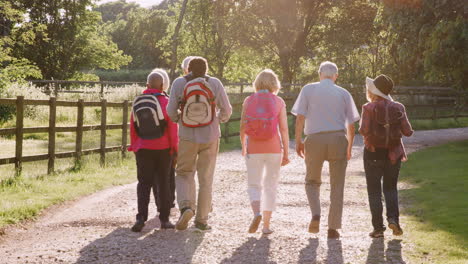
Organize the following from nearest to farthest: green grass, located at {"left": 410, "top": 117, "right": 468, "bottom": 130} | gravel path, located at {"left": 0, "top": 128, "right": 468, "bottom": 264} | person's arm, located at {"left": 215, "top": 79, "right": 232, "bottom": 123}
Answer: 1. gravel path, located at {"left": 0, "top": 128, "right": 468, "bottom": 264}
2. person's arm, located at {"left": 215, "top": 79, "right": 232, "bottom": 123}
3. green grass, located at {"left": 410, "top": 117, "right": 468, "bottom": 130}

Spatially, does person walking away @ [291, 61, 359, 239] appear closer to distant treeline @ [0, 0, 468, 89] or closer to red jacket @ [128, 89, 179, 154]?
red jacket @ [128, 89, 179, 154]

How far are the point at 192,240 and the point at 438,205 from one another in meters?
3.98

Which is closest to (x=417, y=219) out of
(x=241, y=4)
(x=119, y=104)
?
(x=119, y=104)

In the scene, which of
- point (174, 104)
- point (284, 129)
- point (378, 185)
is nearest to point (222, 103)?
point (174, 104)

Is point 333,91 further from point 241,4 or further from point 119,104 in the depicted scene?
point 241,4

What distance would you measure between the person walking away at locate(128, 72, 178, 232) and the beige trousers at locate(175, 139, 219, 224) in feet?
0.79

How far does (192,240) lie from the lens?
6.13 meters

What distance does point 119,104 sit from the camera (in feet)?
45.8

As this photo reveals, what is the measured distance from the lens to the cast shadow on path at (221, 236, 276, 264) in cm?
534

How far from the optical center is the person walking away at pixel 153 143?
260 inches

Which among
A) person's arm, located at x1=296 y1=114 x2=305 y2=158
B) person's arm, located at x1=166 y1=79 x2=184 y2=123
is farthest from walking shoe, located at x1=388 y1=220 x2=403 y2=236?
person's arm, located at x1=166 y1=79 x2=184 y2=123

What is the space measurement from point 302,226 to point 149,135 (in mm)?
1959

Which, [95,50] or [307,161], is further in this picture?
[95,50]

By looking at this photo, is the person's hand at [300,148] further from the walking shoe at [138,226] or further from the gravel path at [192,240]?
the walking shoe at [138,226]
